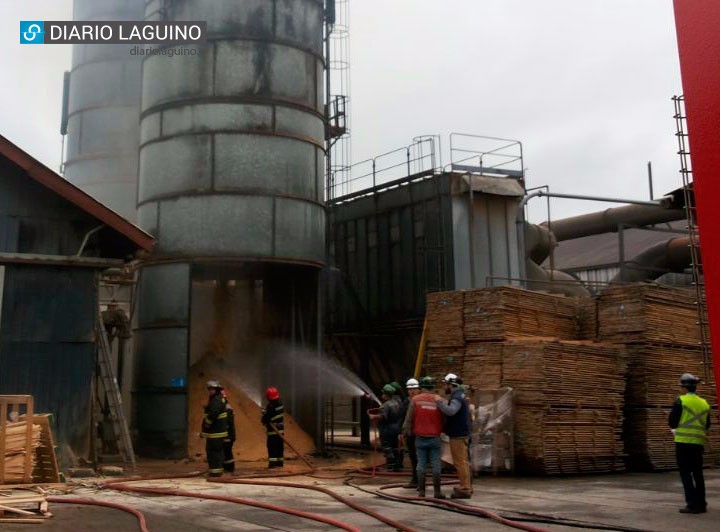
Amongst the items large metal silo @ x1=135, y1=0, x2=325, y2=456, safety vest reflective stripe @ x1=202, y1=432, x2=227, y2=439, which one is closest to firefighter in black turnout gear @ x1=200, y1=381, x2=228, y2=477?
safety vest reflective stripe @ x1=202, y1=432, x2=227, y2=439

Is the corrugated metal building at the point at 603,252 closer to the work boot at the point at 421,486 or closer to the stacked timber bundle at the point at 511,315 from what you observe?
the stacked timber bundle at the point at 511,315

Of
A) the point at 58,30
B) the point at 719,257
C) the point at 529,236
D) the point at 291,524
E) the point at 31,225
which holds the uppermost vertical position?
the point at 58,30

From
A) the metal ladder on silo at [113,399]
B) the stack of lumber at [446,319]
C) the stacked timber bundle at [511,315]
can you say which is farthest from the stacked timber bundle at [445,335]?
the metal ladder on silo at [113,399]

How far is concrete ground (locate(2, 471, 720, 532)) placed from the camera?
9086 millimetres

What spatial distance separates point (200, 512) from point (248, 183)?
9.81 meters

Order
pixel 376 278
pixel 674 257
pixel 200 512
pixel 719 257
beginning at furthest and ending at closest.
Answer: pixel 674 257
pixel 376 278
pixel 200 512
pixel 719 257

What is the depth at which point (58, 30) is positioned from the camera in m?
24.1

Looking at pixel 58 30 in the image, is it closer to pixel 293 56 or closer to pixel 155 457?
pixel 293 56

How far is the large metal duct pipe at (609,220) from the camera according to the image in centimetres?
2647

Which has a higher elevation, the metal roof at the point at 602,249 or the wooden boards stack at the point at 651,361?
the metal roof at the point at 602,249

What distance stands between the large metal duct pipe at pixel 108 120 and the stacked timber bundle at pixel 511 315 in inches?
549

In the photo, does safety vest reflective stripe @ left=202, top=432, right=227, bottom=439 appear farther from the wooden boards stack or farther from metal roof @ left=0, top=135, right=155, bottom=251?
the wooden boards stack

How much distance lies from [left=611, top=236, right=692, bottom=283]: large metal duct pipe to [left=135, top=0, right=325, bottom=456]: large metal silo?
10421 mm

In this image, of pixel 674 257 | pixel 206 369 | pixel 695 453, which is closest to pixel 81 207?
pixel 206 369
